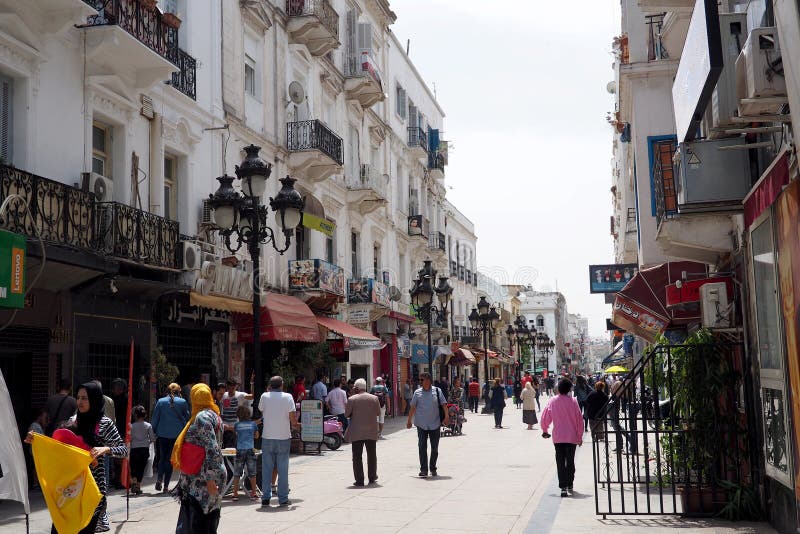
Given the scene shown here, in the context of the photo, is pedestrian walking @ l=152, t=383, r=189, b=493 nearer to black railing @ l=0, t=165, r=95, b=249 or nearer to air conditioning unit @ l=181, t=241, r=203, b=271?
black railing @ l=0, t=165, r=95, b=249

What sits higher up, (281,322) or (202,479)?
(281,322)

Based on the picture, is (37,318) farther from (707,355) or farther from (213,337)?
(707,355)

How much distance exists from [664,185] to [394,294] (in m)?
21.4

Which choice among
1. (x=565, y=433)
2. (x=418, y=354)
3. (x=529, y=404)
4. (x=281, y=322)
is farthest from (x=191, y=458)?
(x=418, y=354)

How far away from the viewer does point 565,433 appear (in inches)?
462

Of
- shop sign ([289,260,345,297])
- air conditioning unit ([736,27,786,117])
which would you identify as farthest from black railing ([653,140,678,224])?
shop sign ([289,260,345,297])

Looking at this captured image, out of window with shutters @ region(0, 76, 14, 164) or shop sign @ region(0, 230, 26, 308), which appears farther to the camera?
window with shutters @ region(0, 76, 14, 164)

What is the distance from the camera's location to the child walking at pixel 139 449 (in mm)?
12375

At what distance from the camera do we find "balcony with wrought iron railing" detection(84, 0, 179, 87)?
14.5 m

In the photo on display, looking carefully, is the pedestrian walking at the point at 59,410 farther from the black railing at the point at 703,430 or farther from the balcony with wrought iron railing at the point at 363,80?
the balcony with wrought iron railing at the point at 363,80

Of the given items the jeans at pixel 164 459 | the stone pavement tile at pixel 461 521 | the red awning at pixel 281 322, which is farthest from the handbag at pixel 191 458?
the red awning at pixel 281 322

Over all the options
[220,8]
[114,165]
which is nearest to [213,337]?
[114,165]

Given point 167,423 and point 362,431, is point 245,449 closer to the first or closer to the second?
point 167,423

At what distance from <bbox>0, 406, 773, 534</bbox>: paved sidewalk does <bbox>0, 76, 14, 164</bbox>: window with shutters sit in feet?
17.3
